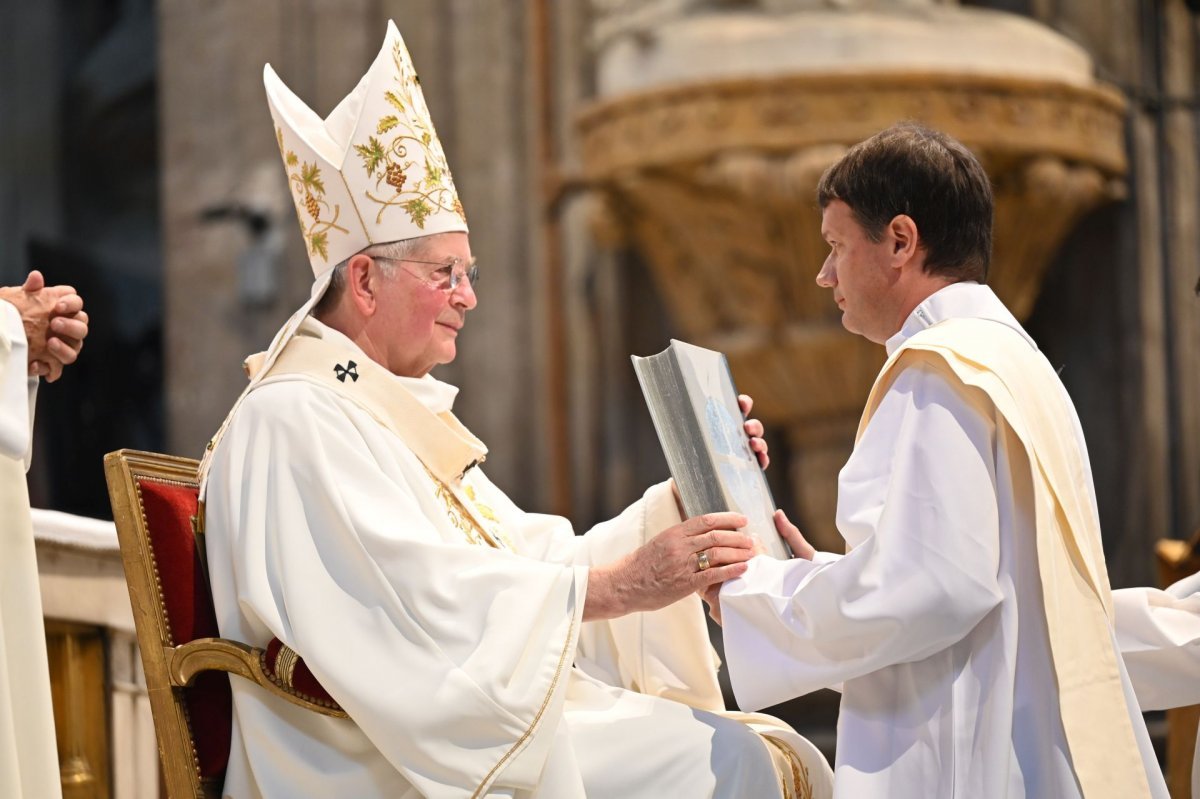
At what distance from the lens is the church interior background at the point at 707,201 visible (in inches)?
241

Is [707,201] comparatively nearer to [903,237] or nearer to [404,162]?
[404,162]

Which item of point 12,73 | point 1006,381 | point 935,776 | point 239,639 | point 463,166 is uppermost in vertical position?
point 12,73

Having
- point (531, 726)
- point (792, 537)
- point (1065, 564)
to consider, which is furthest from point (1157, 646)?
point (531, 726)

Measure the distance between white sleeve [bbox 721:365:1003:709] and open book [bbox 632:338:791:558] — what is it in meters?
0.24

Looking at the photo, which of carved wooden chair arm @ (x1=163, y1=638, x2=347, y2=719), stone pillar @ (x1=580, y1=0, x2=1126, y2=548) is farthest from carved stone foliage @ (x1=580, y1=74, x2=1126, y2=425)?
carved wooden chair arm @ (x1=163, y1=638, x2=347, y2=719)

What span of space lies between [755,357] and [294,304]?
2.35 metres

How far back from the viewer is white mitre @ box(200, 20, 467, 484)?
336 centimetres

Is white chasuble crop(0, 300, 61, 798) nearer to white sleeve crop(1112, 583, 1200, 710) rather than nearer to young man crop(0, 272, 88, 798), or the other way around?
young man crop(0, 272, 88, 798)

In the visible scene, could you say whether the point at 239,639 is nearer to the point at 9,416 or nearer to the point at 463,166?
the point at 9,416

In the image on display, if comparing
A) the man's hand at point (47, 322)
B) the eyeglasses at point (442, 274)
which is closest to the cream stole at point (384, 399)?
the eyeglasses at point (442, 274)

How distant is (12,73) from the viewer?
9516 mm

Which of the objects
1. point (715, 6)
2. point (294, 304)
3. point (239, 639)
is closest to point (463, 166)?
point (294, 304)

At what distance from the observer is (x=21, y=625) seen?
3004mm

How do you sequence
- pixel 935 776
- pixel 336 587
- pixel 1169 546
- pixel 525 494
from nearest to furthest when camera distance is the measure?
pixel 935 776 → pixel 336 587 → pixel 1169 546 → pixel 525 494
